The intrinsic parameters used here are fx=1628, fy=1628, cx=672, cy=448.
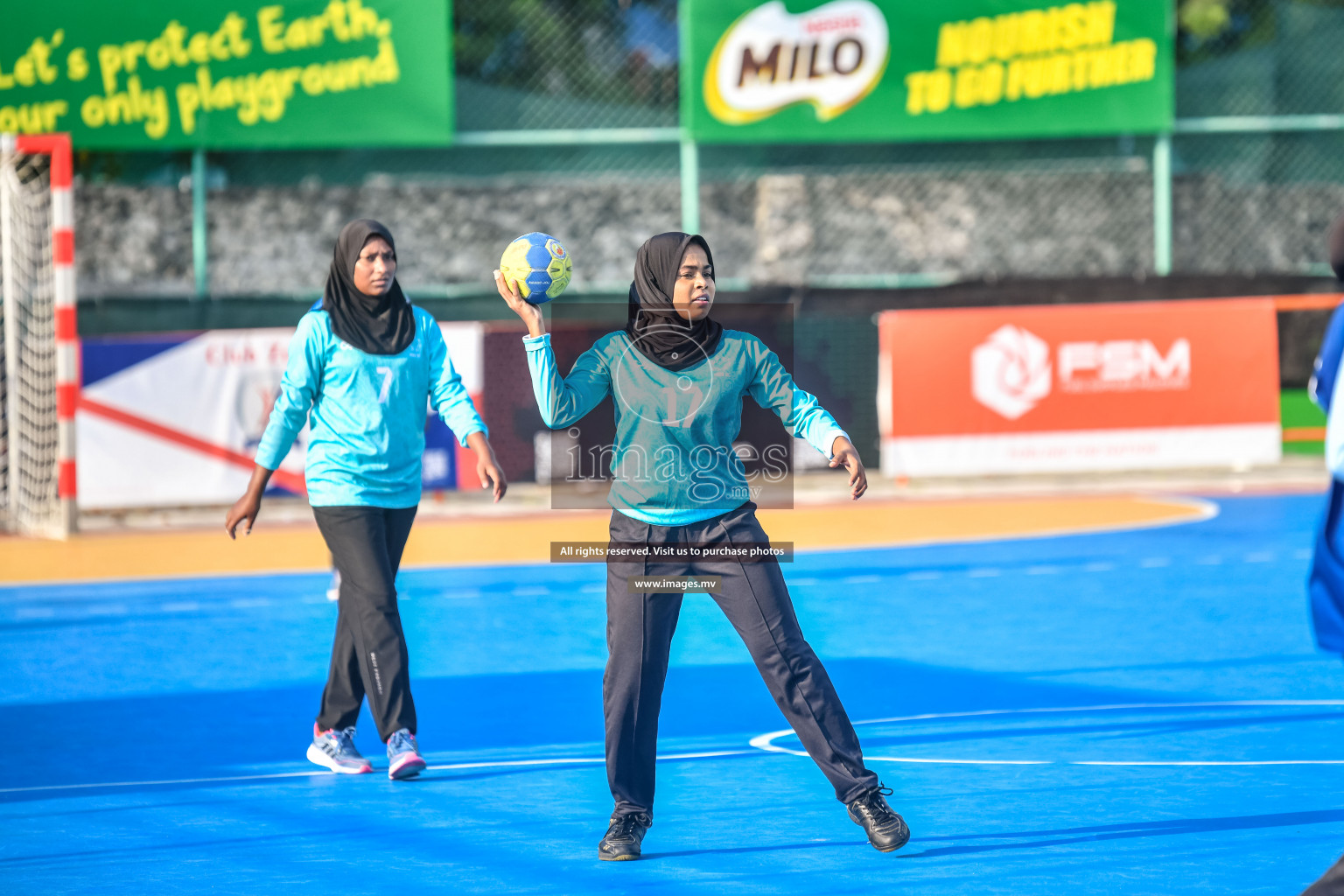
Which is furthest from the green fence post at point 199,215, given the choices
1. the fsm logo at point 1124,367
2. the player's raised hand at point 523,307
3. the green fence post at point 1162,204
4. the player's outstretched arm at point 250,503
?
the player's raised hand at point 523,307

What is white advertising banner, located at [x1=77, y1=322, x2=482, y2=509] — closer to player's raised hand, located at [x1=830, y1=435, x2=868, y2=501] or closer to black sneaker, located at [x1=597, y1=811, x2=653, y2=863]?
black sneaker, located at [x1=597, y1=811, x2=653, y2=863]

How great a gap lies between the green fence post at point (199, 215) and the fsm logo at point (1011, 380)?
9.41 m

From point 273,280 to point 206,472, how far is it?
491 centimetres

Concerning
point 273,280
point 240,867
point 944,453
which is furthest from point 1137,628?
point 273,280

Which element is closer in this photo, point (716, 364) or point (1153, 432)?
point (716, 364)

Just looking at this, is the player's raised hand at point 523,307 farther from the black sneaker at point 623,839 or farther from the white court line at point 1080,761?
the white court line at point 1080,761

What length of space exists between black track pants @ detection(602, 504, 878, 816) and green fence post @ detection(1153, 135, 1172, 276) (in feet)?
56.0

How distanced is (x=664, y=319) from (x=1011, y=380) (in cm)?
1282

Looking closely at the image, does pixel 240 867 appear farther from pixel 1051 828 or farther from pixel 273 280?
pixel 273 280

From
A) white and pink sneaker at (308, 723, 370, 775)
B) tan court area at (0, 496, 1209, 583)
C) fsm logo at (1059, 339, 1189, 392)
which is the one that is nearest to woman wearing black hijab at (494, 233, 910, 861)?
white and pink sneaker at (308, 723, 370, 775)

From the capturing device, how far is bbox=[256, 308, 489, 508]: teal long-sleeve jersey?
6324 millimetres

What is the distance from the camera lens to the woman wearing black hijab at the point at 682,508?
4.98 meters

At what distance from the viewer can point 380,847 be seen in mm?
5289

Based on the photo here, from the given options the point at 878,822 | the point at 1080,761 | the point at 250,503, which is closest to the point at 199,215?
the point at 250,503
